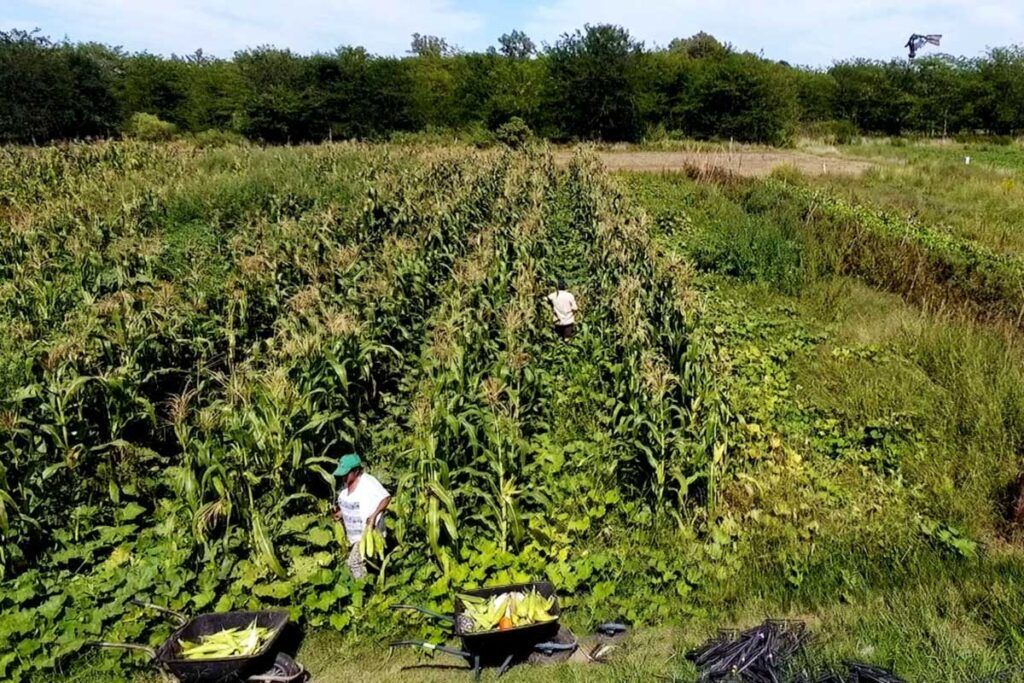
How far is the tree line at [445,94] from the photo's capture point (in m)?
31.0

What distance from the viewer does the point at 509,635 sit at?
399 cm

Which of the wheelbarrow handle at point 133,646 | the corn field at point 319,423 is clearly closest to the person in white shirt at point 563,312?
the corn field at point 319,423

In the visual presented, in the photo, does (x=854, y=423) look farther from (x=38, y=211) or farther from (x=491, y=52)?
(x=491, y=52)

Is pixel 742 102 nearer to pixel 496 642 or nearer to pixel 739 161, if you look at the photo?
pixel 739 161

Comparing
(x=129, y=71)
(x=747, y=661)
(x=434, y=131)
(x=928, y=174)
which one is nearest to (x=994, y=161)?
(x=928, y=174)

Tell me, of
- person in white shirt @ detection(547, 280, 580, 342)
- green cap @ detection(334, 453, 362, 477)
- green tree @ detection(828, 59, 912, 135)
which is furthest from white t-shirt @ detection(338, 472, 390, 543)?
green tree @ detection(828, 59, 912, 135)

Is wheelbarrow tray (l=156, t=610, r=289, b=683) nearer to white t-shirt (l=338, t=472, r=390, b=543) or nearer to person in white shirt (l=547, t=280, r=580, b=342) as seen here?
white t-shirt (l=338, t=472, r=390, b=543)

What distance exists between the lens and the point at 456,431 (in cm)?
550

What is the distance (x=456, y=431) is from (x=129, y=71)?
45.3 m

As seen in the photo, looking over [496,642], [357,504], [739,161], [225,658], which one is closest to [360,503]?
[357,504]

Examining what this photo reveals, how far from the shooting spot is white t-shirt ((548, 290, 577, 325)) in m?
9.07

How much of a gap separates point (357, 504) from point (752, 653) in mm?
2781

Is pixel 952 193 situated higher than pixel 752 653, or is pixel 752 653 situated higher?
pixel 952 193

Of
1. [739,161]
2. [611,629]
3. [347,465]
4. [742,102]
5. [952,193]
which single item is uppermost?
[742,102]
